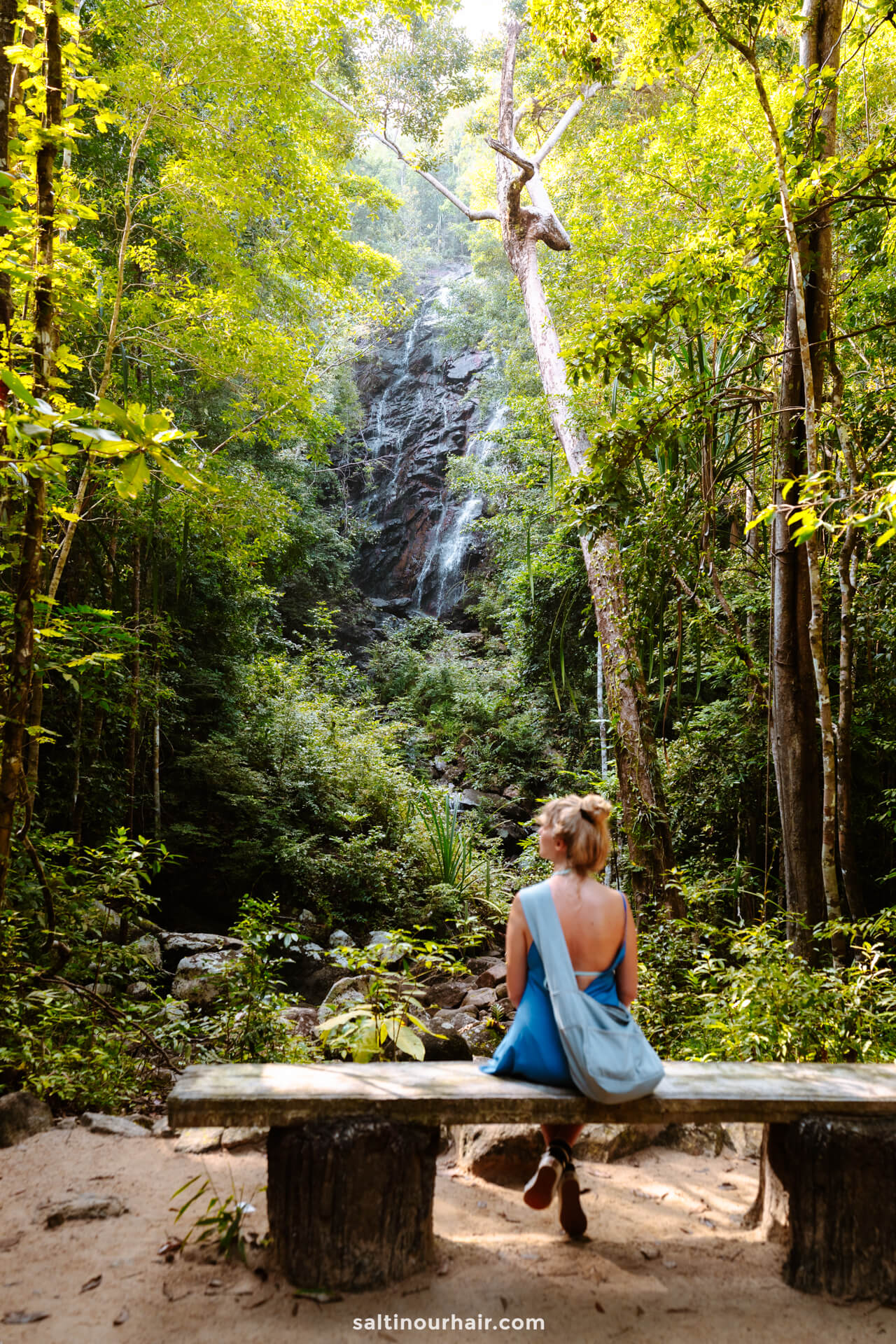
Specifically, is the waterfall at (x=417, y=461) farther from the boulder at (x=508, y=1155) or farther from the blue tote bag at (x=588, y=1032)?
the blue tote bag at (x=588, y=1032)

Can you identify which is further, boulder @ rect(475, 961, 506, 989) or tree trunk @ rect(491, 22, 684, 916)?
boulder @ rect(475, 961, 506, 989)

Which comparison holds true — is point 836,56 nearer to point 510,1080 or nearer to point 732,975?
point 732,975

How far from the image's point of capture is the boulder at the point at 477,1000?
5738 millimetres

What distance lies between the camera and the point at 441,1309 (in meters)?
1.86

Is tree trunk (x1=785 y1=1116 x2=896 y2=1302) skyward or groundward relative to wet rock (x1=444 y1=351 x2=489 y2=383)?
groundward

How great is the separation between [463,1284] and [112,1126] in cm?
171

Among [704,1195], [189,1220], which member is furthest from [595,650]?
[189,1220]

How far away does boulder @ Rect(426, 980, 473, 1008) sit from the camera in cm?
606

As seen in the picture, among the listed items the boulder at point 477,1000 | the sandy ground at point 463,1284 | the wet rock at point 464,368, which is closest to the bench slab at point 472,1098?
the sandy ground at point 463,1284

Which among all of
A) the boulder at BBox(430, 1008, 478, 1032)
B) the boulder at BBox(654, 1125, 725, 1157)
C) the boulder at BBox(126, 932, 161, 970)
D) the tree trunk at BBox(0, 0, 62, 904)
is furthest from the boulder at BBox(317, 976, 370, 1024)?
the tree trunk at BBox(0, 0, 62, 904)

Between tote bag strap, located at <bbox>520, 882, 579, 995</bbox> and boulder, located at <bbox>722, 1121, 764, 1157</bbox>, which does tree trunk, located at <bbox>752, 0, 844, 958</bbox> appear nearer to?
boulder, located at <bbox>722, 1121, 764, 1157</bbox>

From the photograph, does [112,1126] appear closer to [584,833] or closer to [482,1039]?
[584,833]

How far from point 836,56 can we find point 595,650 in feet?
18.6

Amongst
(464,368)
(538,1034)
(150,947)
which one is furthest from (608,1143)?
(464,368)
